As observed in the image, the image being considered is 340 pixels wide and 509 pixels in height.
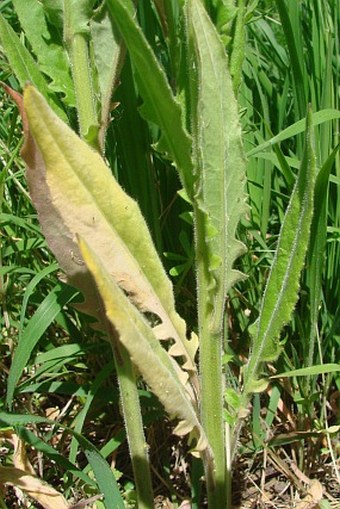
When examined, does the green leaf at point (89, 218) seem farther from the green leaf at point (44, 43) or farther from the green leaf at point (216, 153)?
the green leaf at point (44, 43)

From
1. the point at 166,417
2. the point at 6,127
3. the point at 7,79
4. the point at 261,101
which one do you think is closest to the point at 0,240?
the point at 6,127

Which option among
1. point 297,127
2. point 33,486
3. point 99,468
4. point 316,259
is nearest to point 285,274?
point 316,259

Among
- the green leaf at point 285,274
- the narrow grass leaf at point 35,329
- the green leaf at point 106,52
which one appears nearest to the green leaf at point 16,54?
the green leaf at point 106,52

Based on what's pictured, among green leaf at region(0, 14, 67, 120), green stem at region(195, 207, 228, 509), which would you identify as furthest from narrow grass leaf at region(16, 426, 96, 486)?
green leaf at region(0, 14, 67, 120)

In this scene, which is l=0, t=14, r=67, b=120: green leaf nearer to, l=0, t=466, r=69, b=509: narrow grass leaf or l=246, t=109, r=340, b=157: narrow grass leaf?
l=246, t=109, r=340, b=157: narrow grass leaf

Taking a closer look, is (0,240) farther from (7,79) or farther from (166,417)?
(166,417)

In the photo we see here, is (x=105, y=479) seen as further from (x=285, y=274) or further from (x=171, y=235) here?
(x=171, y=235)
